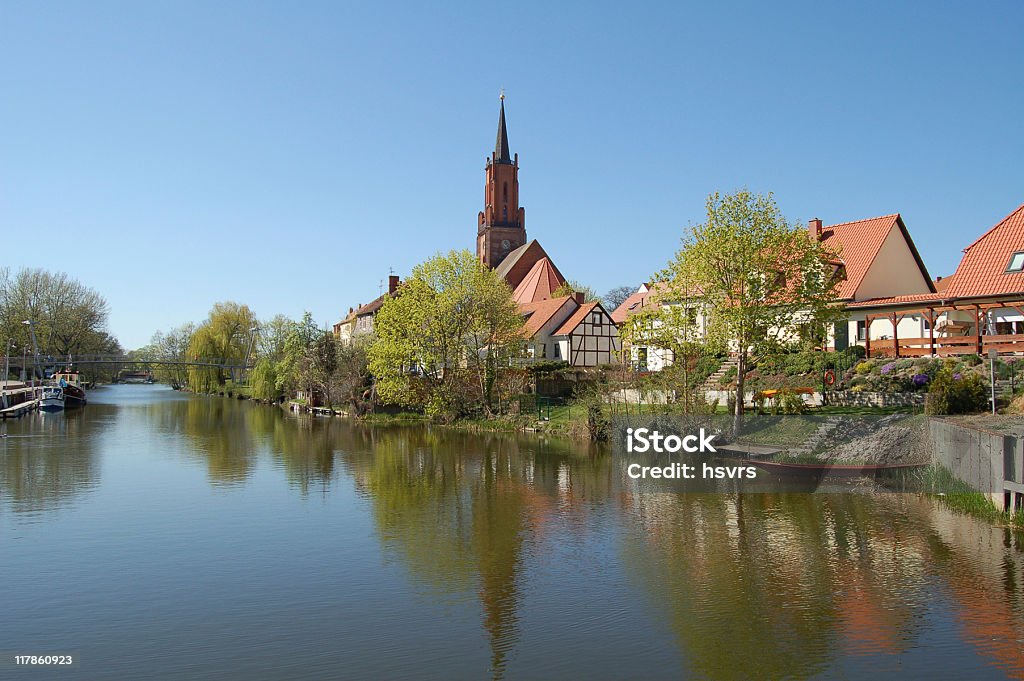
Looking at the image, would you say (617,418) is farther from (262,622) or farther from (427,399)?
(262,622)

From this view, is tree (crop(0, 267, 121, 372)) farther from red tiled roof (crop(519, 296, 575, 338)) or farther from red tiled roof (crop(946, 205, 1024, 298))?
red tiled roof (crop(946, 205, 1024, 298))

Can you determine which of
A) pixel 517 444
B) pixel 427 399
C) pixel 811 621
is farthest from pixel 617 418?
pixel 811 621

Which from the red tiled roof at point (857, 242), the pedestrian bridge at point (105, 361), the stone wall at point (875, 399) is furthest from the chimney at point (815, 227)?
the pedestrian bridge at point (105, 361)

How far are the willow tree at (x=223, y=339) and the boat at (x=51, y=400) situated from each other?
2532cm

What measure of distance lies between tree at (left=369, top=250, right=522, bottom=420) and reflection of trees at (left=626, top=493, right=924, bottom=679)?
77.8 feet

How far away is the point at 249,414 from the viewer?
56.4 meters

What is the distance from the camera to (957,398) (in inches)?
912

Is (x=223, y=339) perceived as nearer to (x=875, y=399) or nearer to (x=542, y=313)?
(x=542, y=313)

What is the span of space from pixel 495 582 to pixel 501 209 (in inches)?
2803

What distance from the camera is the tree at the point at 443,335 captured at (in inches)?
1662

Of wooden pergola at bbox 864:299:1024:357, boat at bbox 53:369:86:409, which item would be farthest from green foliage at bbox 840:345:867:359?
boat at bbox 53:369:86:409

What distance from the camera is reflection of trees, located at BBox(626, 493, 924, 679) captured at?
10.6 metres

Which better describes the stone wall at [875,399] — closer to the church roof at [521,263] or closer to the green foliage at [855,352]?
the green foliage at [855,352]

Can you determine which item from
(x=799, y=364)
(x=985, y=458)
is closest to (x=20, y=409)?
(x=799, y=364)
